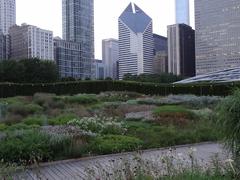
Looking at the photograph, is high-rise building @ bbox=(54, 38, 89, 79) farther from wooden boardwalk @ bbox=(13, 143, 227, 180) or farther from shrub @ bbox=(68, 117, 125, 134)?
wooden boardwalk @ bbox=(13, 143, 227, 180)

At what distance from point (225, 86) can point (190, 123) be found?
15681 mm

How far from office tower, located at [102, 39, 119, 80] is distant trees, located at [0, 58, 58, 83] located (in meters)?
59.7

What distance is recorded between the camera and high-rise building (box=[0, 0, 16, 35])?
379ft

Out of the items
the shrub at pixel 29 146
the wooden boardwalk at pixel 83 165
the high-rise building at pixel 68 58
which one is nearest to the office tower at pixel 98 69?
the high-rise building at pixel 68 58

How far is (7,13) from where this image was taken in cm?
11938

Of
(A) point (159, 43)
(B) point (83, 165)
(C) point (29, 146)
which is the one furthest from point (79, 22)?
(B) point (83, 165)

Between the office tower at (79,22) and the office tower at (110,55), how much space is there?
1136cm

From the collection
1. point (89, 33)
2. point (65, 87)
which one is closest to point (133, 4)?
point (89, 33)

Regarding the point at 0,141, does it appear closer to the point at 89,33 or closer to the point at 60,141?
the point at 60,141

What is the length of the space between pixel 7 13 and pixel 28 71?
64.0m

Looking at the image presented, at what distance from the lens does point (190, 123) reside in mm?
13969

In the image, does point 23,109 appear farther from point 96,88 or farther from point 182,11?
point 182,11

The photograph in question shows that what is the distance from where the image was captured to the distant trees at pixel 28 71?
2293 inches

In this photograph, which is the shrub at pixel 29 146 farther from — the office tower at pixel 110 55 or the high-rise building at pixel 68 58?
the office tower at pixel 110 55
